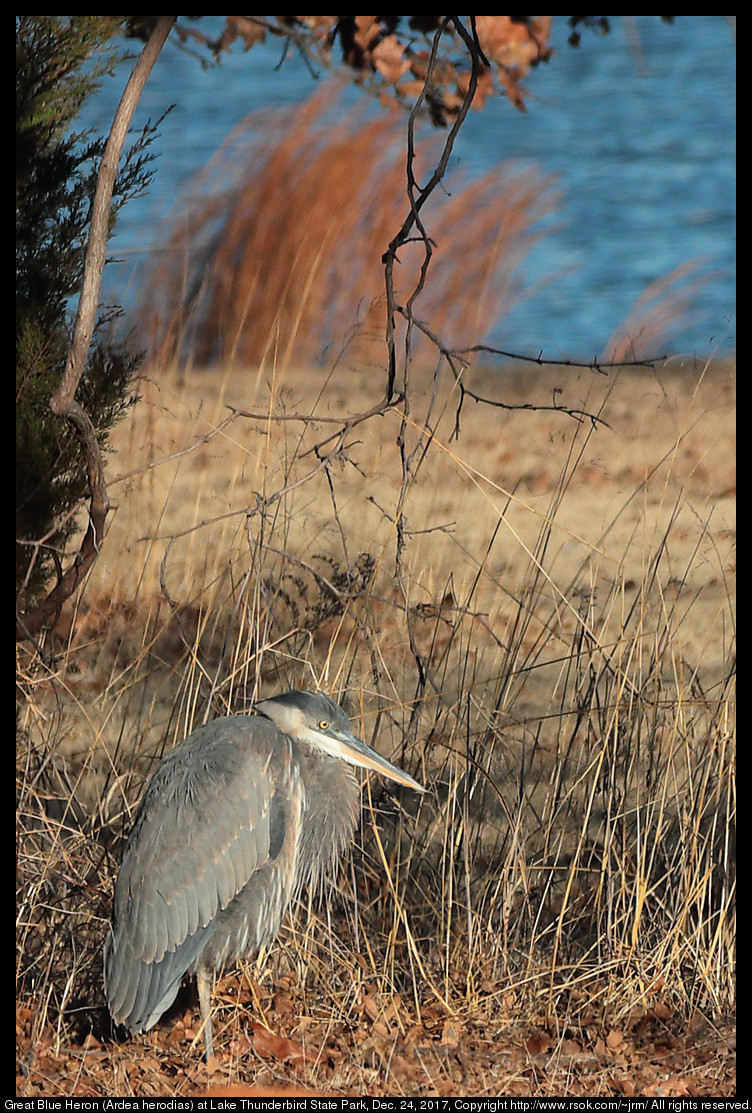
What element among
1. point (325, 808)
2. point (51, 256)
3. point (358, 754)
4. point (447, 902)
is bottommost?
point (447, 902)

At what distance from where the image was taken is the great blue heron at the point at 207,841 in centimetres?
269

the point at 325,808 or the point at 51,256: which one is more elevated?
the point at 51,256

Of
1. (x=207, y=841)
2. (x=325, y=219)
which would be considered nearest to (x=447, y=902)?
(x=207, y=841)

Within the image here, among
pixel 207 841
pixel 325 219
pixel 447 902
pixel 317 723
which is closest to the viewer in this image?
pixel 207 841

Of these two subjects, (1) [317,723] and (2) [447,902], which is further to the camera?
(2) [447,902]

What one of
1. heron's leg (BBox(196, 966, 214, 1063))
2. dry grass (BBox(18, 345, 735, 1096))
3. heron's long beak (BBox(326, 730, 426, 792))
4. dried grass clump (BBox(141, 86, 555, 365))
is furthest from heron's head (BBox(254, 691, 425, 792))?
dried grass clump (BBox(141, 86, 555, 365))

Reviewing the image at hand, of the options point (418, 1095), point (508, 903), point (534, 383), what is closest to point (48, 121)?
point (508, 903)

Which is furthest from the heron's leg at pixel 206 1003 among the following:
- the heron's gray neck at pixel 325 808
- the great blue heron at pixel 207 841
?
the heron's gray neck at pixel 325 808

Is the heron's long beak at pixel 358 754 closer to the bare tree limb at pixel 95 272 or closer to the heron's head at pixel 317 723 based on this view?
the heron's head at pixel 317 723

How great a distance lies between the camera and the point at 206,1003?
2.84 metres

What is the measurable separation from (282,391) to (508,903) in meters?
1.51

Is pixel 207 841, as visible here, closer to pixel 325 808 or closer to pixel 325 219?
pixel 325 808

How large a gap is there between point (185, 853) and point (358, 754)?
433mm
